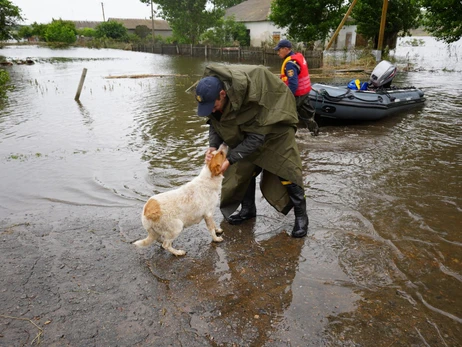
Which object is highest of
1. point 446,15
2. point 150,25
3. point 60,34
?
point 150,25

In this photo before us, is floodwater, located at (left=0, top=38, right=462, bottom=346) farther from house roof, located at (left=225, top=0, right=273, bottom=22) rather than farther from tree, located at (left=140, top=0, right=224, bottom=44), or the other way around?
tree, located at (left=140, top=0, right=224, bottom=44)

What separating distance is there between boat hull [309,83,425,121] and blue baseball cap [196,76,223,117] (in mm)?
8114

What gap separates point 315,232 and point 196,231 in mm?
1731

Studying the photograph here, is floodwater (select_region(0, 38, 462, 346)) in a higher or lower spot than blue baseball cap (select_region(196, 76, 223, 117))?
lower

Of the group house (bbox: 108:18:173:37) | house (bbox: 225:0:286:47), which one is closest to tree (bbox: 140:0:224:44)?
house (bbox: 225:0:286:47)

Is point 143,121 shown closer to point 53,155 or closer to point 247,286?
point 53,155

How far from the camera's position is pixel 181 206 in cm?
395

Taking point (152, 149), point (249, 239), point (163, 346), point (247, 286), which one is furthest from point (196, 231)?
point (152, 149)

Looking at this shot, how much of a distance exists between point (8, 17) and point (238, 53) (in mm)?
31030

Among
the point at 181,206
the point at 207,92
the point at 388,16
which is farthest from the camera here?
the point at 388,16

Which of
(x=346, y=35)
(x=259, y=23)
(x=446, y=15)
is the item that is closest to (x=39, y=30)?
(x=259, y=23)

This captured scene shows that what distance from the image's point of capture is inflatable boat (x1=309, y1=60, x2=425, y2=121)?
10688mm

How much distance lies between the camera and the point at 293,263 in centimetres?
414

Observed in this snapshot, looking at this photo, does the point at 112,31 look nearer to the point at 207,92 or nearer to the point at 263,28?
the point at 263,28
